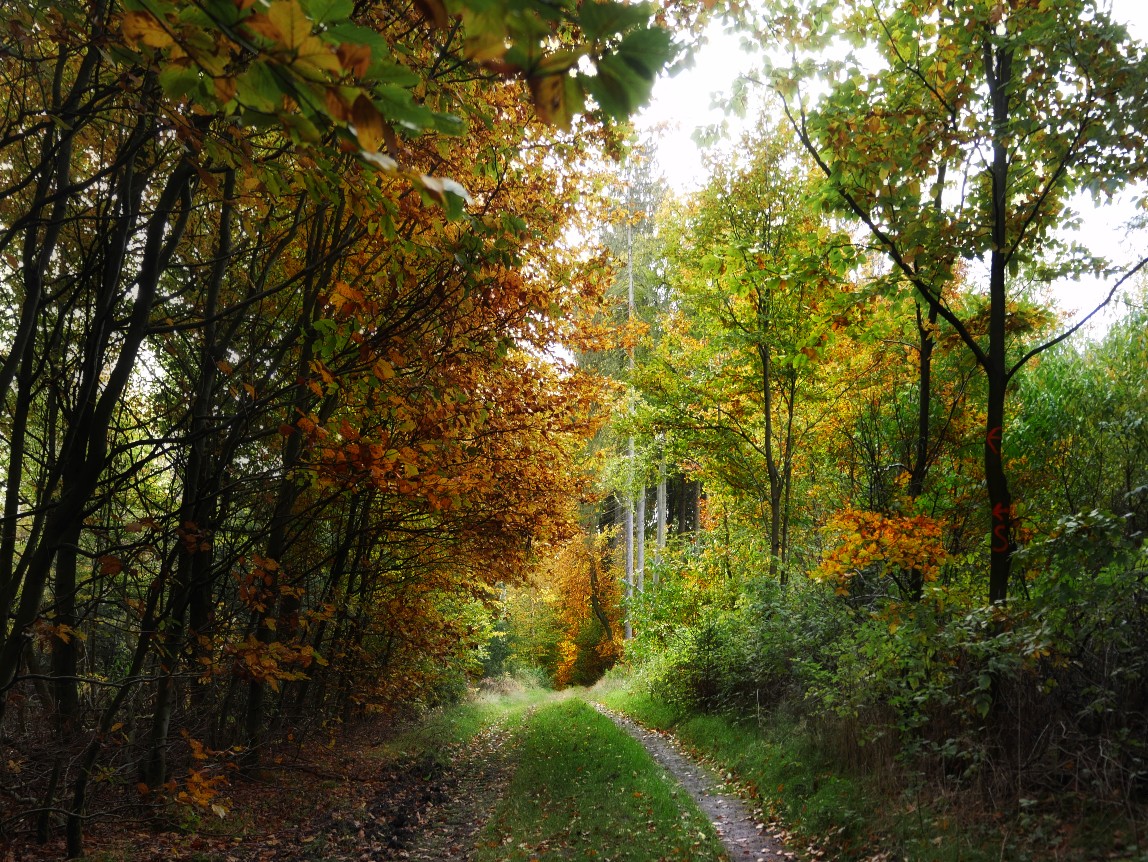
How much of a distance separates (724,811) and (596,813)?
5.07 feet

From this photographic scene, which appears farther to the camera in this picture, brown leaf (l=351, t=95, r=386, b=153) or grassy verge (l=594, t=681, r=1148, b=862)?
grassy verge (l=594, t=681, r=1148, b=862)

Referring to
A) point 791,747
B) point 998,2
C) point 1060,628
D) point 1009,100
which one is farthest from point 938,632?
point 998,2

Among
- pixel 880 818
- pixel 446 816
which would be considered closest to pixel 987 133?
pixel 880 818

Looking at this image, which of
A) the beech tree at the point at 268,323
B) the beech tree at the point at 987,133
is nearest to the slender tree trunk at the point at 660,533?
the beech tree at the point at 268,323

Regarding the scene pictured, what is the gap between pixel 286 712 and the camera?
11.8 m

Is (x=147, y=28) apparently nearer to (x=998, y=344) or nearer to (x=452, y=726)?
(x=998, y=344)

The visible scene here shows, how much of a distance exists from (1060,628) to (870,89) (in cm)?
488

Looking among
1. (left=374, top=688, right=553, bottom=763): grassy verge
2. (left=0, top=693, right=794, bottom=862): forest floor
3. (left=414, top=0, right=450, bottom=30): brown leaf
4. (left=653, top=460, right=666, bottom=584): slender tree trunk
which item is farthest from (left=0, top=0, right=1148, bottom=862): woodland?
(left=653, top=460, right=666, bottom=584): slender tree trunk

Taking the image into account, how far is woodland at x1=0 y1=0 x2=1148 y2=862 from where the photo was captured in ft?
11.6

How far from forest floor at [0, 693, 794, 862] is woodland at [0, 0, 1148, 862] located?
28 centimetres

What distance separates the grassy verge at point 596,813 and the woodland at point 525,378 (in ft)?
1.34

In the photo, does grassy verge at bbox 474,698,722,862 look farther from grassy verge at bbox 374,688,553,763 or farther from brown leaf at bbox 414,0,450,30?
brown leaf at bbox 414,0,450,30

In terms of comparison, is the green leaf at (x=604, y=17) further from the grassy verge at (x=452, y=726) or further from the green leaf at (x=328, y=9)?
the grassy verge at (x=452, y=726)

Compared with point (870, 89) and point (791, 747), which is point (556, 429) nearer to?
point (791, 747)
